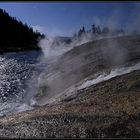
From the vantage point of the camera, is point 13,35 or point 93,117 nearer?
point 93,117

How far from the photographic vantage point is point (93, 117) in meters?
24.2

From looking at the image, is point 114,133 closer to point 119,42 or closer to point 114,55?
point 114,55

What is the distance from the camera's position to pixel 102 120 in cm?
2314

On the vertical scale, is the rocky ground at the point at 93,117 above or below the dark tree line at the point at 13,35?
below

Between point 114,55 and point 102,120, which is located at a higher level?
point 114,55

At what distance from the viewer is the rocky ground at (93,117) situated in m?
21.6

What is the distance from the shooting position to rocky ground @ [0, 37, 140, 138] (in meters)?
21.6

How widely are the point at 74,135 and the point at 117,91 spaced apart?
9.94 m

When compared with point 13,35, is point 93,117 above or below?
below

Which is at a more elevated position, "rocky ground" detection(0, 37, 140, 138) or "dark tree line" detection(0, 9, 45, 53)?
"dark tree line" detection(0, 9, 45, 53)

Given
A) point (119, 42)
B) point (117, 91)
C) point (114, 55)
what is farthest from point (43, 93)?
point (119, 42)

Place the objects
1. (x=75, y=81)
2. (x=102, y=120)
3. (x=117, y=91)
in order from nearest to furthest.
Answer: (x=102, y=120), (x=117, y=91), (x=75, y=81)

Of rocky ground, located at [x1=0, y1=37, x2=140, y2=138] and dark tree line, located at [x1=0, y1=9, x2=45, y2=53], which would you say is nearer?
rocky ground, located at [x1=0, y1=37, x2=140, y2=138]

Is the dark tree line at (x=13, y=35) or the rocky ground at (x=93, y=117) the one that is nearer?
the rocky ground at (x=93, y=117)
